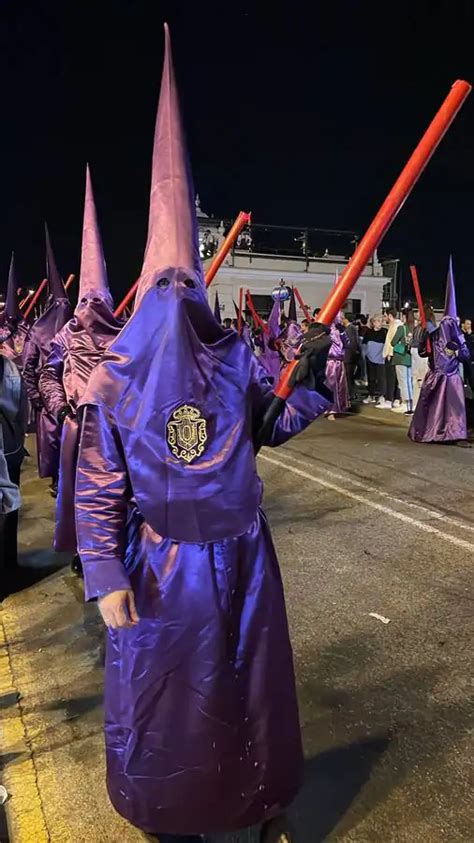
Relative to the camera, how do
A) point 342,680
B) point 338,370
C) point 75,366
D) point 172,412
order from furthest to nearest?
point 338,370 < point 75,366 < point 342,680 < point 172,412

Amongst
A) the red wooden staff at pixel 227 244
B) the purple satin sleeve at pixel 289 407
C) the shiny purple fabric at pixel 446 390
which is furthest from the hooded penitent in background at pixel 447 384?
the purple satin sleeve at pixel 289 407

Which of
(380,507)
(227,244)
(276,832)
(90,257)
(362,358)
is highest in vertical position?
(90,257)

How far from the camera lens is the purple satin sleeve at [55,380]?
18.8 ft

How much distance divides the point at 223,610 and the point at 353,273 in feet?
3.61

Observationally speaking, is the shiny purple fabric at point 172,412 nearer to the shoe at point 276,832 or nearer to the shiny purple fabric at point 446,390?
the shoe at point 276,832

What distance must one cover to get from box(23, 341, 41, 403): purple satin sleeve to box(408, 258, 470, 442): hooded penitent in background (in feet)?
19.7

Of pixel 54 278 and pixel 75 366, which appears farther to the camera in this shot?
pixel 54 278

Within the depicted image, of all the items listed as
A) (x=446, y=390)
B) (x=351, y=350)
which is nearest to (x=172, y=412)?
(x=446, y=390)

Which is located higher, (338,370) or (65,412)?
(65,412)

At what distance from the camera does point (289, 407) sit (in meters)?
2.34

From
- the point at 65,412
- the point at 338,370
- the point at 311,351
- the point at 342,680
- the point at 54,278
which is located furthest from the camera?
the point at 338,370

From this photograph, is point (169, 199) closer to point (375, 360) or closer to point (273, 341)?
point (375, 360)

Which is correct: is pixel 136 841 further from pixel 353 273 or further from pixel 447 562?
pixel 447 562

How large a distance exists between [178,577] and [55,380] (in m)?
4.21
